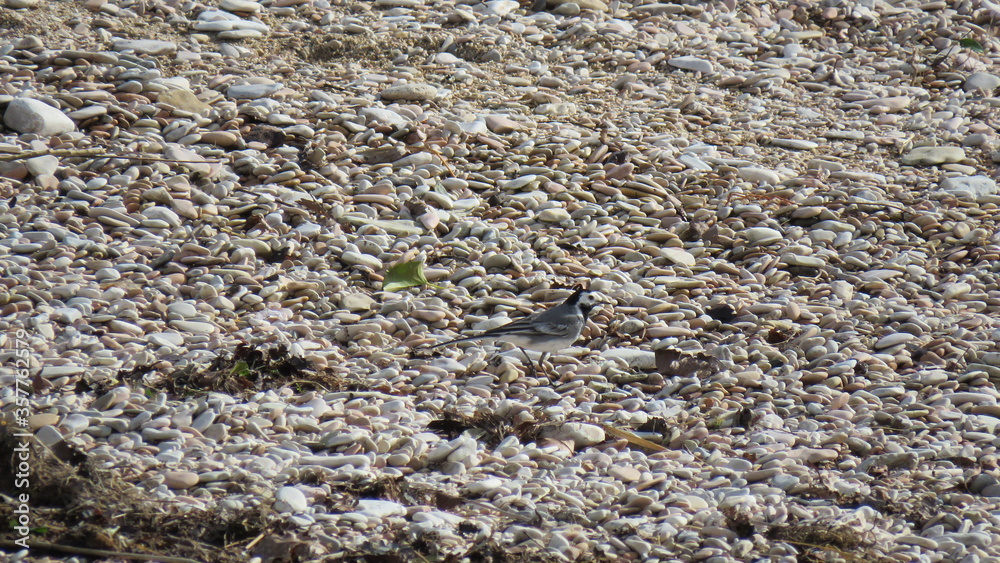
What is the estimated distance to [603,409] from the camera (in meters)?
4.71

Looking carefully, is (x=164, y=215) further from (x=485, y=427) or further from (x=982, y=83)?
(x=982, y=83)

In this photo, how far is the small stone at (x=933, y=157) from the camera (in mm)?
7168

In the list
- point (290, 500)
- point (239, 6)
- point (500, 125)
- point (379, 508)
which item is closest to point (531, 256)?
point (500, 125)

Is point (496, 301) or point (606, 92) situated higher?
point (606, 92)

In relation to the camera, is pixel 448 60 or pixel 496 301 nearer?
pixel 496 301

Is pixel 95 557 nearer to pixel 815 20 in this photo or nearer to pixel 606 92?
pixel 606 92

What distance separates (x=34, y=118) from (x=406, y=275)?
2797mm

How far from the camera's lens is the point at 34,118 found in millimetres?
6328

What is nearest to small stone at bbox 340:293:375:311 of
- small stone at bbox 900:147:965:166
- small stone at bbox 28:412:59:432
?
small stone at bbox 28:412:59:432

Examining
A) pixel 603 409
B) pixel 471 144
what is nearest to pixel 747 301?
pixel 603 409

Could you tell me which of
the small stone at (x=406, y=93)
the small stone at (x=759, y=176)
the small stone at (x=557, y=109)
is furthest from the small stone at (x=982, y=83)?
the small stone at (x=406, y=93)

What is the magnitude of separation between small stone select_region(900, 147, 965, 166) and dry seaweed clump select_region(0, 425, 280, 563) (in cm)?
567

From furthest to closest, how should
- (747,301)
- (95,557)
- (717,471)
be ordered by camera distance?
1. (747,301)
2. (717,471)
3. (95,557)

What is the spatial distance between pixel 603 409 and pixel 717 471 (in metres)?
0.73
